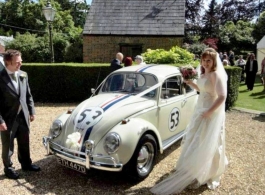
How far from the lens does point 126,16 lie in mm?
18172

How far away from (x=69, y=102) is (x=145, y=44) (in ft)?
27.6

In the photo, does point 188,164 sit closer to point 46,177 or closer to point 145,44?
point 46,177

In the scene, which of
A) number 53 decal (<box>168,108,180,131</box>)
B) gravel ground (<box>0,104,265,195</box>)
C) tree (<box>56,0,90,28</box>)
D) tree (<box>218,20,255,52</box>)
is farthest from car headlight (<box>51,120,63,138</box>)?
tree (<box>56,0,90,28</box>)

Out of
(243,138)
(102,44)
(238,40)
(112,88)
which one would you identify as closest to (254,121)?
(243,138)

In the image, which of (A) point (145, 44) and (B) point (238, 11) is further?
(B) point (238, 11)

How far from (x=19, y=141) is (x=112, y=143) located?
176cm

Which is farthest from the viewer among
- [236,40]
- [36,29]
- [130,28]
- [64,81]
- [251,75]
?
[36,29]

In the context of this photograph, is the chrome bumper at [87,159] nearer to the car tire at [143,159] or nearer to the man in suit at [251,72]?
the car tire at [143,159]

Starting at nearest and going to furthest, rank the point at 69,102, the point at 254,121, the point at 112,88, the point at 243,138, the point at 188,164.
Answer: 1. the point at 188,164
2. the point at 112,88
3. the point at 243,138
4. the point at 254,121
5. the point at 69,102

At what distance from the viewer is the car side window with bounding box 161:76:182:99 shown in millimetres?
5332

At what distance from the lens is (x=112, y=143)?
159 inches

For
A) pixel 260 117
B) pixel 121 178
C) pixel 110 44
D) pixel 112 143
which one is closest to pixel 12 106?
pixel 112 143

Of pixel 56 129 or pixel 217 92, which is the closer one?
pixel 217 92

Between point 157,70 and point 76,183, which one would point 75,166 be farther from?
point 157,70
